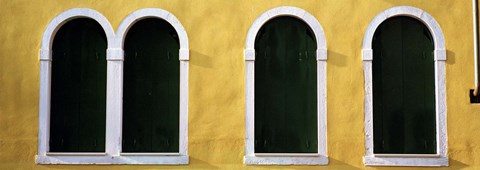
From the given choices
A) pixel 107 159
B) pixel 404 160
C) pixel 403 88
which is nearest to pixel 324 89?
pixel 403 88

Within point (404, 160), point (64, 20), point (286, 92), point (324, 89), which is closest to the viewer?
point (404, 160)

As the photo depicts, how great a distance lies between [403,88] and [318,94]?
1.27 meters

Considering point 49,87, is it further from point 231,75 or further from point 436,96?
point 436,96

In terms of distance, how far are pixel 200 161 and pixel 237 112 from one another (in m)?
0.91

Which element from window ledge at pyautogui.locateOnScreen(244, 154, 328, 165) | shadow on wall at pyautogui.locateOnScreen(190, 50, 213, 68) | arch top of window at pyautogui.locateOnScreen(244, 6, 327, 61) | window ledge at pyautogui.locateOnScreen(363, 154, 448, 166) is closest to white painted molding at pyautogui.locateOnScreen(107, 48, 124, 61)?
shadow on wall at pyautogui.locateOnScreen(190, 50, 213, 68)

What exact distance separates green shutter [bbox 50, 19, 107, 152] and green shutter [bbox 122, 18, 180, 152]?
392 millimetres

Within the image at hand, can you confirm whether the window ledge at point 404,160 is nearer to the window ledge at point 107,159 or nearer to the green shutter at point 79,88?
the window ledge at point 107,159

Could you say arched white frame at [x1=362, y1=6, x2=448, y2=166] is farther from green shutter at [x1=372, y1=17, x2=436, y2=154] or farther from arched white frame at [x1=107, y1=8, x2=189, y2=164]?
arched white frame at [x1=107, y1=8, x2=189, y2=164]

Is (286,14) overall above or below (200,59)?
above

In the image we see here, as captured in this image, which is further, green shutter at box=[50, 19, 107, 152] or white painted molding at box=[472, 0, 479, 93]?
green shutter at box=[50, 19, 107, 152]

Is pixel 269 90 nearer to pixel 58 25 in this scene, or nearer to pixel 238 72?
pixel 238 72

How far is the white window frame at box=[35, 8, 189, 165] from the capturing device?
9.53 m

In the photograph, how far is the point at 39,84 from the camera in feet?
31.7

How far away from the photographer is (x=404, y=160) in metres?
9.41
